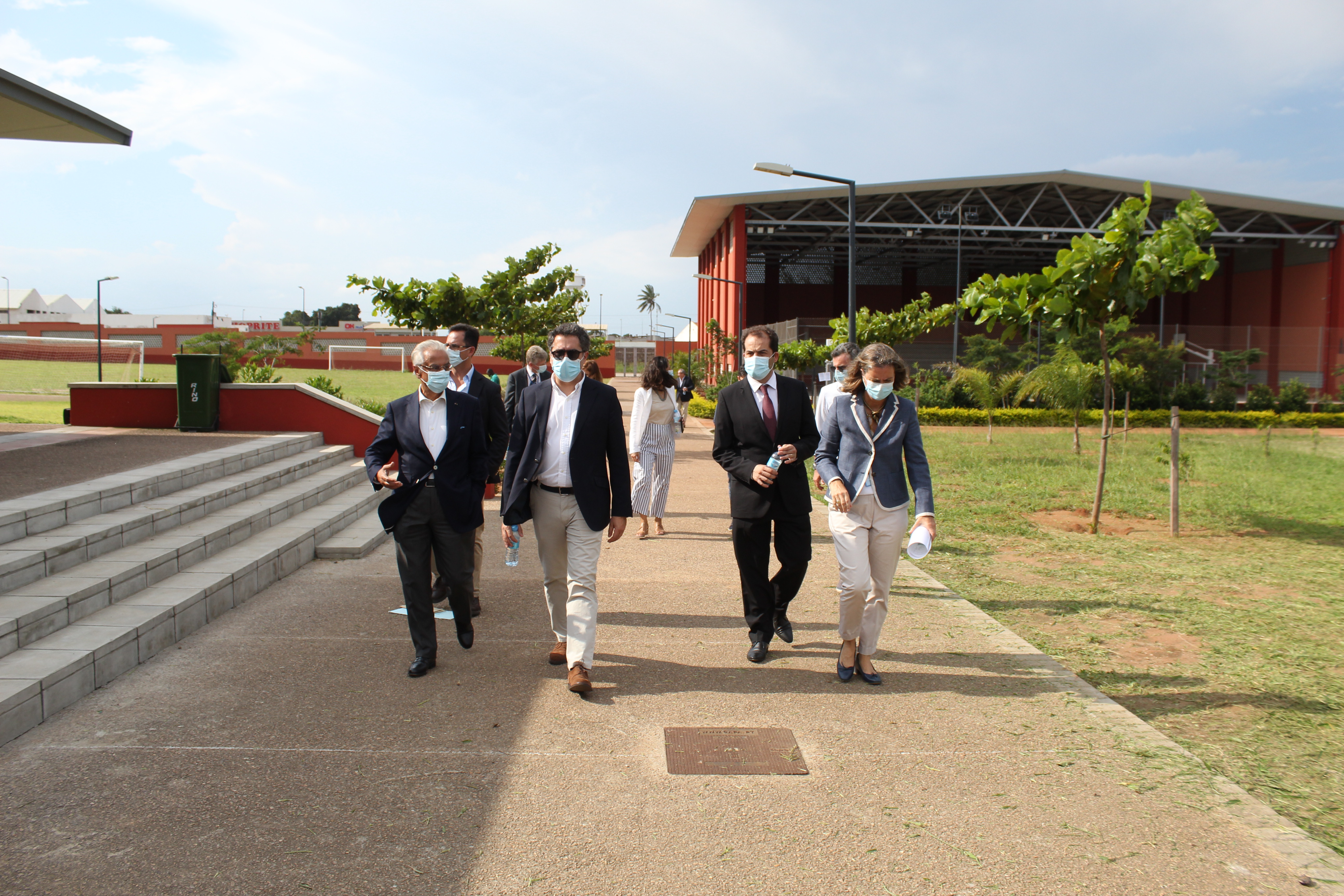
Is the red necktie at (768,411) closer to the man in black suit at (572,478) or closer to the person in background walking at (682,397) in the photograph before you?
the man in black suit at (572,478)

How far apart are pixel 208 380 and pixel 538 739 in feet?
30.7

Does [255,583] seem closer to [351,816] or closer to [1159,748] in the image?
[351,816]

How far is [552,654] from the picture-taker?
4875 millimetres

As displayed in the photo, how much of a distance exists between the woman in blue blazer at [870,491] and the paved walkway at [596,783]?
334mm

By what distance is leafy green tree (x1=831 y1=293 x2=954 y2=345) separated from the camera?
21.6 meters

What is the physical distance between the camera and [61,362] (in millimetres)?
28297

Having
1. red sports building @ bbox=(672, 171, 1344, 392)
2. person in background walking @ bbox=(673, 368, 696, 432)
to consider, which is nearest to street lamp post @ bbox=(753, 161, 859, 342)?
person in background walking @ bbox=(673, 368, 696, 432)

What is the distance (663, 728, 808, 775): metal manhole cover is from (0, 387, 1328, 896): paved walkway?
0.07 meters

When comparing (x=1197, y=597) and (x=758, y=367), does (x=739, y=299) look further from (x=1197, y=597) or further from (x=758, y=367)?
(x=758, y=367)

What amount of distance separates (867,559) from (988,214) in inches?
1742

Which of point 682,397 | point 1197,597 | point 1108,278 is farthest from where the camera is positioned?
point 682,397

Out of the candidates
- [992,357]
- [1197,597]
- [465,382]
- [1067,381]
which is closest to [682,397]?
[1067,381]

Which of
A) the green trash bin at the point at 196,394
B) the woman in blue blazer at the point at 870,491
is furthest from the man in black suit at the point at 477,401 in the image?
the green trash bin at the point at 196,394

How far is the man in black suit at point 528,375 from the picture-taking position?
7547 mm
